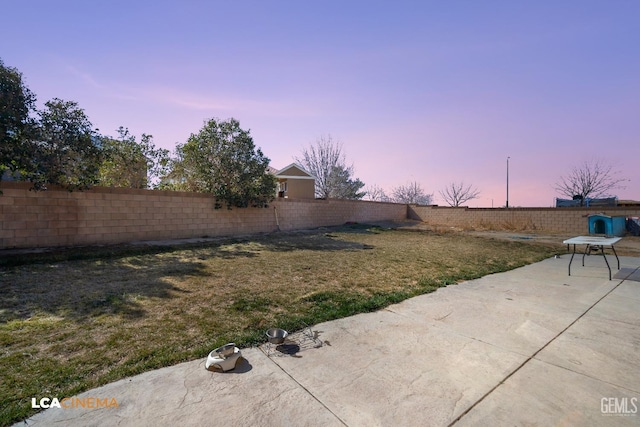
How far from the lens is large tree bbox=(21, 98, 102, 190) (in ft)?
24.4

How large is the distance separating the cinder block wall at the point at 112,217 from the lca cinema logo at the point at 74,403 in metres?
8.03

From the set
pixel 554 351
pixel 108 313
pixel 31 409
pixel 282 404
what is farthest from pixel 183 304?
pixel 554 351

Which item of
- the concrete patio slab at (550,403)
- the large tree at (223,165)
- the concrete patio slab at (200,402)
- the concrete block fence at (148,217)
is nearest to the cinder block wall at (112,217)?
the concrete block fence at (148,217)

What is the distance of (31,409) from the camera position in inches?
73.6

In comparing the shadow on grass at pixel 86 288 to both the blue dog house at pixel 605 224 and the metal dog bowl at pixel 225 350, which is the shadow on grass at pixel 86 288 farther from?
the blue dog house at pixel 605 224

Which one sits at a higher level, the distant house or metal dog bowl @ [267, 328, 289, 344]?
the distant house

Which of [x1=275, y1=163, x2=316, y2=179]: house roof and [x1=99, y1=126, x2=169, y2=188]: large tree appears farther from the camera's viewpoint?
[x1=275, y1=163, x2=316, y2=179]: house roof

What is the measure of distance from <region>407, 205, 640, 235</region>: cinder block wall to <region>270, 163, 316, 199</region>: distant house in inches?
404

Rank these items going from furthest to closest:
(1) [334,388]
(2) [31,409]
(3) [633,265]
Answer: (3) [633,265]
(1) [334,388]
(2) [31,409]

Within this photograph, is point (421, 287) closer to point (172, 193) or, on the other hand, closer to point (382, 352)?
point (382, 352)

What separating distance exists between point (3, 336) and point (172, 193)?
829 cm

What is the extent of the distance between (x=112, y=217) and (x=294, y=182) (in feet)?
55.6

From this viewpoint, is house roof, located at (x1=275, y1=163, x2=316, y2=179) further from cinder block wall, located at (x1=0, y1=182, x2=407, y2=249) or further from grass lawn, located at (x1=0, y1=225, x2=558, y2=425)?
grass lawn, located at (x1=0, y1=225, x2=558, y2=425)

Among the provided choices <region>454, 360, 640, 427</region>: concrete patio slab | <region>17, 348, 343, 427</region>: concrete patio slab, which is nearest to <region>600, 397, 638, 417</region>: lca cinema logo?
<region>454, 360, 640, 427</region>: concrete patio slab
